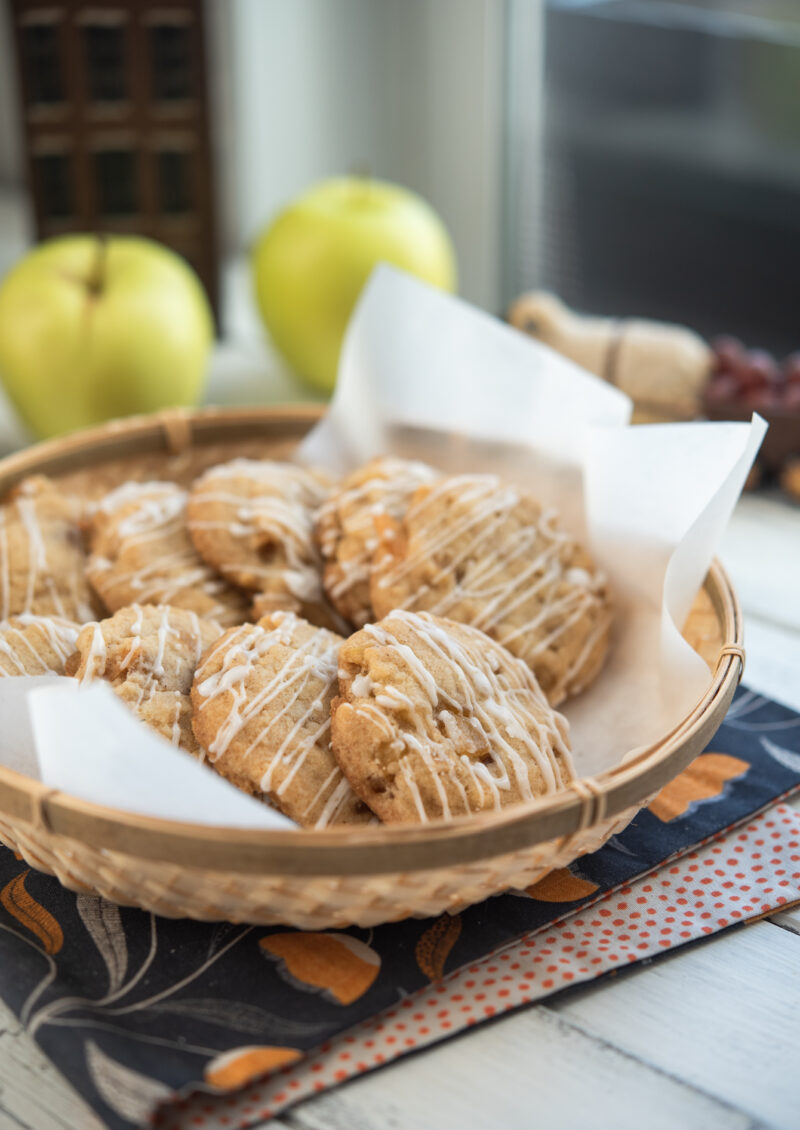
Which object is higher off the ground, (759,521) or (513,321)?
(513,321)

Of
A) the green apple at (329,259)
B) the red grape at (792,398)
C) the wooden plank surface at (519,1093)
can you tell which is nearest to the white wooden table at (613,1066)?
the wooden plank surface at (519,1093)

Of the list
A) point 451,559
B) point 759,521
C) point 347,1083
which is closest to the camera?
point 347,1083

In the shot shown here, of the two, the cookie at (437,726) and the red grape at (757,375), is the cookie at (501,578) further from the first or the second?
the red grape at (757,375)

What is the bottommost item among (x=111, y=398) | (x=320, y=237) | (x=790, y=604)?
(x=790, y=604)

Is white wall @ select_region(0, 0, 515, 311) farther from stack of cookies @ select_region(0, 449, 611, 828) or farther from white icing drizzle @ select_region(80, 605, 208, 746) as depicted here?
white icing drizzle @ select_region(80, 605, 208, 746)

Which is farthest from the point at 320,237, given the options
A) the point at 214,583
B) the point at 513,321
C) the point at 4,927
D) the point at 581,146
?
the point at 4,927

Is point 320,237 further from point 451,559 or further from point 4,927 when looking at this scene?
point 4,927

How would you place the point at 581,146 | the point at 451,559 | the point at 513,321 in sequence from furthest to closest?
1. the point at 581,146
2. the point at 513,321
3. the point at 451,559
